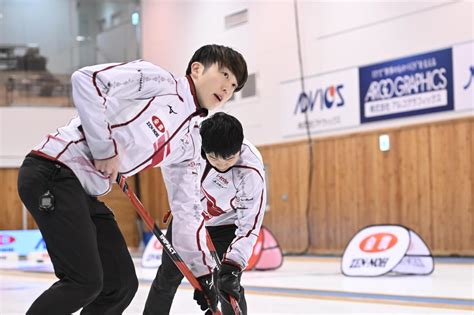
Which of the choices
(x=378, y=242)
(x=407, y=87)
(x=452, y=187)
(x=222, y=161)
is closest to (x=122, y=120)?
(x=222, y=161)

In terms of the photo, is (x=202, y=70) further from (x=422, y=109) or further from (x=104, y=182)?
(x=422, y=109)

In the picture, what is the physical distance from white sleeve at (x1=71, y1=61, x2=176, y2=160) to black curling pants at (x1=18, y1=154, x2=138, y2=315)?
20cm

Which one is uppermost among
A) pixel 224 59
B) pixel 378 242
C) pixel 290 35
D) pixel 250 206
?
pixel 290 35

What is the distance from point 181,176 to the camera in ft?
12.2

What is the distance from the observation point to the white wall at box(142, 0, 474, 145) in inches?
542

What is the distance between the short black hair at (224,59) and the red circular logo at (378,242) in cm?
667

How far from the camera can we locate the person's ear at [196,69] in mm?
3510

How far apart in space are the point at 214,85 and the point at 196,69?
0.41ft

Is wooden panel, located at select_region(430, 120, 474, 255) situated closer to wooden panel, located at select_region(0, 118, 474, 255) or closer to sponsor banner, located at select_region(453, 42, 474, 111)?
wooden panel, located at select_region(0, 118, 474, 255)

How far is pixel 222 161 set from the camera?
4.30 m

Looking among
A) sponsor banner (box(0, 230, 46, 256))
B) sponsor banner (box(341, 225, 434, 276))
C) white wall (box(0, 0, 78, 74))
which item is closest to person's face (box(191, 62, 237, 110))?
sponsor banner (box(341, 225, 434, 276))

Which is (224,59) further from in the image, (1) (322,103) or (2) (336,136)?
(1) (322,103)

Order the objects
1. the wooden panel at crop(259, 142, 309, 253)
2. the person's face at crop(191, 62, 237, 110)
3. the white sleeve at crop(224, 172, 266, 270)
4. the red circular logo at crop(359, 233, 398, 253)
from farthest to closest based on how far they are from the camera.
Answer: the wooden panel at crop(259, 142, 309, 253) < the red circular logo at crop(359, 233, 398, 253) < the white sleeve at crop(224, 172, 266, 270) < the person's face at crop(191, 62, 237, 110)

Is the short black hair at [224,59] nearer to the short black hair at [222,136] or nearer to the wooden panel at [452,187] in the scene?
the short black hair at [222,136]
